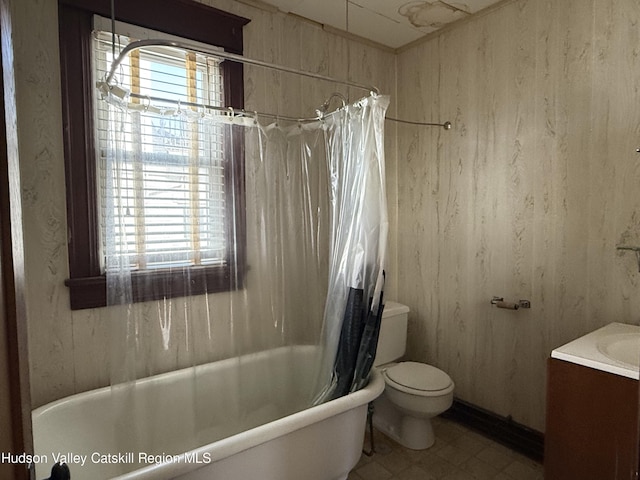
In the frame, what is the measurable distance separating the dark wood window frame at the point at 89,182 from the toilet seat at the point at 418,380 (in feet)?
3.65

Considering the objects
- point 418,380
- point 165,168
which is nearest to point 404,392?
point 418,380

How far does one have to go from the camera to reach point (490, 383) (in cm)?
235

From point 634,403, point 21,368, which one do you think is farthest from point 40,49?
point 634,403

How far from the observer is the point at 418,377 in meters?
2.23

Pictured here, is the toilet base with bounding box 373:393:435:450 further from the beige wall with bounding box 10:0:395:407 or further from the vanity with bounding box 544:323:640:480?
the beige wall with bounding box 10:0:395:407

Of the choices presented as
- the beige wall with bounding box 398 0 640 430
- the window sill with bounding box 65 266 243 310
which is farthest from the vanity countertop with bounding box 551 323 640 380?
the window sill with bounding box 65 266 243 310

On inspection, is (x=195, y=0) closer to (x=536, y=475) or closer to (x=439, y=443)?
(x=439, y=443)

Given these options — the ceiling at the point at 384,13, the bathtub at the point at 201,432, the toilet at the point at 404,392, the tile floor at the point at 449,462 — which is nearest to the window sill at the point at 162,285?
the bathtub at the point at 201,432

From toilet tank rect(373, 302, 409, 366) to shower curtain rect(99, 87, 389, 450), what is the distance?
541 millimetres

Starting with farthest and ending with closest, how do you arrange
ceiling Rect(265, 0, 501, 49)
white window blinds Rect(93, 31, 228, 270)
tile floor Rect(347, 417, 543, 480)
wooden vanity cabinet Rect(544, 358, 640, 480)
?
ceiling Rect(265, 0, 501, 49), tile floor Rect(347, 417, 543, 480), white window blinds Rect(93, 31, 228, 270), wooden vanity cabinet Rect(544, 358, 640, 480)

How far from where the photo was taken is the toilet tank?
2.43 metres

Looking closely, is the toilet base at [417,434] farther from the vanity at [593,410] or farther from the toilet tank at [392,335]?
the vanity at [593,410]

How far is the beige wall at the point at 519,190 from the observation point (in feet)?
5.99

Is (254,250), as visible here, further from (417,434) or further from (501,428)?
(501,428)
